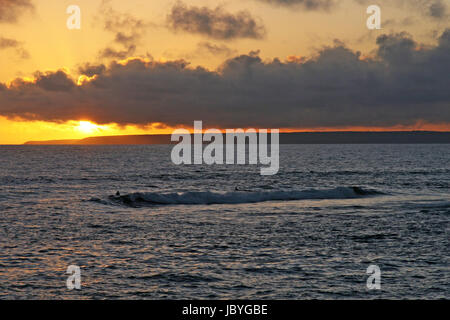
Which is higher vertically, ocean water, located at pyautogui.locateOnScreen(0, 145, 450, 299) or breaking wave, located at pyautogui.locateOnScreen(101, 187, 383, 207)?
ocean water, located at pyautogui.locateOnScreen(0, 145, 450, 299)

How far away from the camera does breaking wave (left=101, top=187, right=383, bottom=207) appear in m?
55.8

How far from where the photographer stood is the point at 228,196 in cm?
5975

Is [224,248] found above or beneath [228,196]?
above

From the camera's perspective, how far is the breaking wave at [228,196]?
55.8m

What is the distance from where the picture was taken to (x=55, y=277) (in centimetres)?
2205

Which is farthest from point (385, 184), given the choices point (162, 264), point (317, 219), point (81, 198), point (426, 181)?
point (162, 264)

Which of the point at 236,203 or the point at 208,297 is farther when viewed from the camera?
the point at 236,203

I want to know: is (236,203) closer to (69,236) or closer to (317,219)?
(317,219)

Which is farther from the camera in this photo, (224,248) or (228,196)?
(228,196)

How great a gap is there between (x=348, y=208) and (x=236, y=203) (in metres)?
13.1

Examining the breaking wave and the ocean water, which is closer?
the ocean water

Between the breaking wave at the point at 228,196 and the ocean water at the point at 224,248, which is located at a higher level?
the ocean water at the point at 224,248

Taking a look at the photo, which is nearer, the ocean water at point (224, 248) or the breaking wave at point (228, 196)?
the ocean water at point (224, 248)
